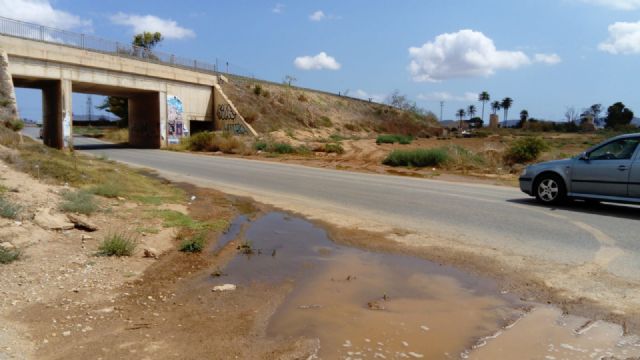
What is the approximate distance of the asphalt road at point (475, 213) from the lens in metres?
7.55

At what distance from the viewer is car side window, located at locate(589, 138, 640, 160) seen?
33.8 feet

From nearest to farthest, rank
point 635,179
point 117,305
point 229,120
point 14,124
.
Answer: point 117,305 → point 635,179 → point 14,124 → point 229,120

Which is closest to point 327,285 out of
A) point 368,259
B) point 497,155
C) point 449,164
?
point 368,259

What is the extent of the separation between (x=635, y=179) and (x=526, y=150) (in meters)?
13.9

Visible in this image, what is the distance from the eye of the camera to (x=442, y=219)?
9836 millimetres

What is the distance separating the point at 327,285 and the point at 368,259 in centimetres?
131

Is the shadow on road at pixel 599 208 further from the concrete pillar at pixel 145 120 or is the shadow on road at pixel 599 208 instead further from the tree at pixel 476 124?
the tree at pixel 476 124

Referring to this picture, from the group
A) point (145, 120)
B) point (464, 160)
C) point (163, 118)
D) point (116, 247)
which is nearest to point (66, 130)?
point (163, 118)

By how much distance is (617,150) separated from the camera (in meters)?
10.6

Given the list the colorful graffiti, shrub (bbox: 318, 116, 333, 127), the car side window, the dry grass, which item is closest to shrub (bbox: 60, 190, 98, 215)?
the dry grass

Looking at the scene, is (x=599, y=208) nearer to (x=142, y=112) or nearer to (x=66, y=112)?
(x=66, y=112)

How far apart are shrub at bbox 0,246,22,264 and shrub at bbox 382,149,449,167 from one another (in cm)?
1980

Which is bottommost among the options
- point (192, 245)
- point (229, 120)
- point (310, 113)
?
point (192, 245)

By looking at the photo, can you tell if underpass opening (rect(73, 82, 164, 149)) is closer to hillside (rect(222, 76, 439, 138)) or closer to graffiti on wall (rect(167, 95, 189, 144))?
graffiti on wall (rect(167, 95, 189, 144))
